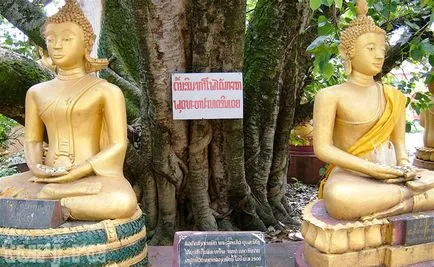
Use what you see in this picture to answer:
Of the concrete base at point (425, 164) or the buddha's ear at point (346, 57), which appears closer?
the buddha's ear at point (346, 57)

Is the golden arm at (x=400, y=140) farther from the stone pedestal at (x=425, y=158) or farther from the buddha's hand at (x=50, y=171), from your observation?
the stone pedestal at (x=425, y=158)

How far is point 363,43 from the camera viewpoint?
2754mm

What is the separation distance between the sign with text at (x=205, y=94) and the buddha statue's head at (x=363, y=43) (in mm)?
883

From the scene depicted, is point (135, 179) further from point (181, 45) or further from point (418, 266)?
point (418, 266)

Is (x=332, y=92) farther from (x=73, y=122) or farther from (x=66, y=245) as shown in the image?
(x=66, y=245)

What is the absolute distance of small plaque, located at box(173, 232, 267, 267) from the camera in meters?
2.30

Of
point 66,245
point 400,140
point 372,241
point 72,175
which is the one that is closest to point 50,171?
point 72,175

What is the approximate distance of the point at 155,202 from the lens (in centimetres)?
390

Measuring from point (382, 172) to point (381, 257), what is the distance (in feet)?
1.41

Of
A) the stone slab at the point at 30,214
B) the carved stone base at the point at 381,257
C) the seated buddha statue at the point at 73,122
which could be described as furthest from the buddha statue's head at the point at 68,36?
the carved stone base at the point at 381,257

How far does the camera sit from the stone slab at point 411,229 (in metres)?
2.51

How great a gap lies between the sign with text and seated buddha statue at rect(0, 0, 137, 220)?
71 cm

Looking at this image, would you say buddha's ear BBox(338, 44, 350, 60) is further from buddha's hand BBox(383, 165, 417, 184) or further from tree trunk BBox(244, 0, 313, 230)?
tree trunk BBox(244, 0, 313, 230)

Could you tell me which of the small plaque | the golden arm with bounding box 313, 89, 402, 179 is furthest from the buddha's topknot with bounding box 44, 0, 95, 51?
the golden arm with bounding box 313, 89, 402, 179
